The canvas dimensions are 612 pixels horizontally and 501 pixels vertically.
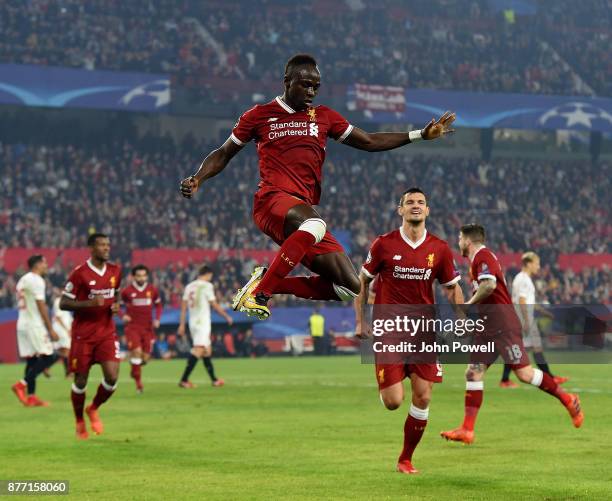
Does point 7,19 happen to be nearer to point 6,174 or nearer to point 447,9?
point 6,174

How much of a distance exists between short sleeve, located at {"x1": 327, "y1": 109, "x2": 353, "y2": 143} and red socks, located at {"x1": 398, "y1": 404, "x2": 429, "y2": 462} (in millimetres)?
3186

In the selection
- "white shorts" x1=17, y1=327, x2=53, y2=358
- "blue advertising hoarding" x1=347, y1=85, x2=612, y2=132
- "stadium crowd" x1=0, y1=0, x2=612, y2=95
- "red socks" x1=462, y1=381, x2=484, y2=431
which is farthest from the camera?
"blue advertising hoarding" x1=347, y1=85, x2=612, y2=132

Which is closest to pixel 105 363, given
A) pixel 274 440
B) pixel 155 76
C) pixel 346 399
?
pixel 274 440

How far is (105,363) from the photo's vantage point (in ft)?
45.5

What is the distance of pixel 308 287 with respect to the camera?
26.9 feet

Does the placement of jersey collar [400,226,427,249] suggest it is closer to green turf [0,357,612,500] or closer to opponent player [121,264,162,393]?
green turf [0,357,612,500]

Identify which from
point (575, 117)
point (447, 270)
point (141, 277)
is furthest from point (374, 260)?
point (575, 117)

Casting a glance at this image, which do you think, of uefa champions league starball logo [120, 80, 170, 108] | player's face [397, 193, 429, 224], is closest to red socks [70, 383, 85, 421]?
player's face [397, 193, 429, 224]

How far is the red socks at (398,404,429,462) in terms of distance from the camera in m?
10.4

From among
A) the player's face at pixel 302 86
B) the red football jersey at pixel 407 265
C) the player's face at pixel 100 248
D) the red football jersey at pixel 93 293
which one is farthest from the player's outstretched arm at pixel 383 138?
the red football jersey at pixel 93 293

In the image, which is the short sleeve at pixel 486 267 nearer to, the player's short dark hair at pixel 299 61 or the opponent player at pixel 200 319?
the player's short dark hair at pixel 299 61

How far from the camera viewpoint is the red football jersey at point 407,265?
10242 mm

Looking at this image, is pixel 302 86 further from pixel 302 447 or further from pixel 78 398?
pixel 78 398

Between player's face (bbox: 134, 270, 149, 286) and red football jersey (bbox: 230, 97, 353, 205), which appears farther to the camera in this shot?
player's face (bbox: 134, 270, 149, 286)
